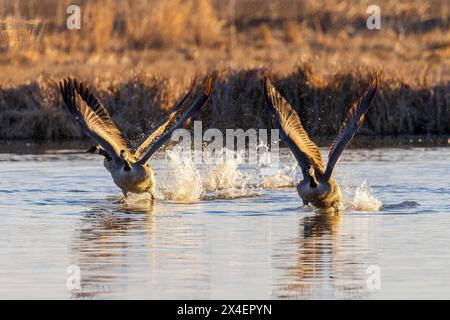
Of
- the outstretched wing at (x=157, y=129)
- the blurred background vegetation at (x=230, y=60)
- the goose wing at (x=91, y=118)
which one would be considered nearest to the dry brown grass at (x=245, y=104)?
the blurred background vegetation at (x=230, y=60)

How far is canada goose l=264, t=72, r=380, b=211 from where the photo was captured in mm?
14531

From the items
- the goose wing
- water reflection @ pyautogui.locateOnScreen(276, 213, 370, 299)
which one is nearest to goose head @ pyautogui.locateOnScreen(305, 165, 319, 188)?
water reflection @ pyautogui.locateOnScreen(276, 213, 370, 299)

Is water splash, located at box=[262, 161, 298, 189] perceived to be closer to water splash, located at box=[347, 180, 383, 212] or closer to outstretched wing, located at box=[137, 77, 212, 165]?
outstretched wing, located at box=[137, 77, 212, 165]

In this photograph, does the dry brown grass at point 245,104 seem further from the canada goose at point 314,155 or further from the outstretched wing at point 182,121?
the canada goose at point 314,155

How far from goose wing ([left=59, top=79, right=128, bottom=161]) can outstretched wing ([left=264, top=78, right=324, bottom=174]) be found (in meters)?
2.06

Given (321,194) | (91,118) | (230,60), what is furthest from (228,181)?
(230,60)

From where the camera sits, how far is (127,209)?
15.3 meters

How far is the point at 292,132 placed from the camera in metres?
15.1

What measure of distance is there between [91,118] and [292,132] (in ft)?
8.81

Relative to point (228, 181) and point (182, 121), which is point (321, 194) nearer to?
point (182, 121)

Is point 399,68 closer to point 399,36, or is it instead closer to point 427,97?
point 427,97
